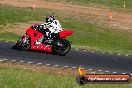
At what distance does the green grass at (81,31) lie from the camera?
37.7 meters

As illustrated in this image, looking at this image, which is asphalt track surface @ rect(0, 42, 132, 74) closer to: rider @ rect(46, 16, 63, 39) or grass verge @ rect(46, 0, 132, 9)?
rider @ rect(46, 16, 63, 39)

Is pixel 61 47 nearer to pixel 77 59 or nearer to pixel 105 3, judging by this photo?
pixel 77 59

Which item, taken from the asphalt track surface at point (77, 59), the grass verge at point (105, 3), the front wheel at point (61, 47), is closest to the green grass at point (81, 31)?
the asphalt track surface at point (77, 59)

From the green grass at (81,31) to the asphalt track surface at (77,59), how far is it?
8.58 meters

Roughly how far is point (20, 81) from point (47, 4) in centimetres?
4560

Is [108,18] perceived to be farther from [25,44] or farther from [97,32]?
[25,44]

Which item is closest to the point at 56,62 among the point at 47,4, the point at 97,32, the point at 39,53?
the point at 39,53

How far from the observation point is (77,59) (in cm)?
2508

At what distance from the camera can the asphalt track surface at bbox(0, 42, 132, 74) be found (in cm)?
2372

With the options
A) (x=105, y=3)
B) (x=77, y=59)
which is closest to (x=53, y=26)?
(x=77, y=59)

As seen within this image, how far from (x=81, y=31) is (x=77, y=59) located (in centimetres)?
1710

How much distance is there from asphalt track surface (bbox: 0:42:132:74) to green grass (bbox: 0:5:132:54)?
8.58 metres

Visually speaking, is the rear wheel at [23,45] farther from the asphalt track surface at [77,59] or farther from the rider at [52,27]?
the rider at [52,27]

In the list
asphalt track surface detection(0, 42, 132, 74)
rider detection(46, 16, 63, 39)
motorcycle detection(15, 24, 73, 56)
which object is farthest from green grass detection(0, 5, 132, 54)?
rider detection(46, 16, 63, 39)
